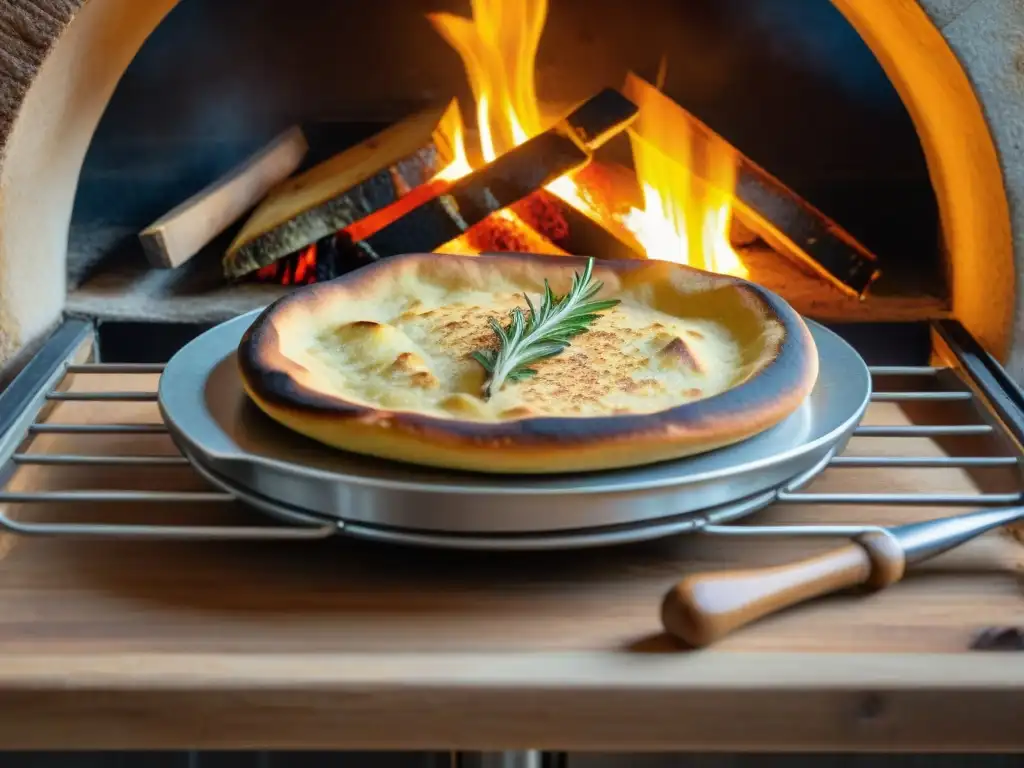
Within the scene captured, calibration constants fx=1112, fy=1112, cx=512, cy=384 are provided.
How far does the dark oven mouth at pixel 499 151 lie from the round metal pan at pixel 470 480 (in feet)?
2.32

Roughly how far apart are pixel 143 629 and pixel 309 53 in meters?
1.36

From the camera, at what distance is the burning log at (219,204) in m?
1.75

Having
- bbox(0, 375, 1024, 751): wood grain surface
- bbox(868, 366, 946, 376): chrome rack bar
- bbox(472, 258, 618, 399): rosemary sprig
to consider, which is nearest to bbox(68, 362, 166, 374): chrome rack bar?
bbox(0, 375, 1024, 751): wood grain surface

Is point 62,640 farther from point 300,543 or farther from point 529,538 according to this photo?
point 529,538

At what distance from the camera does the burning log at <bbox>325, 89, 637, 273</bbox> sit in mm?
1761

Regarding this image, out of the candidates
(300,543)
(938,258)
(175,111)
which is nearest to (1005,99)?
(938,258)

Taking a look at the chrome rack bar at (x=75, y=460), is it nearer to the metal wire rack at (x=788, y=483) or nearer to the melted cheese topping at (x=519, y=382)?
the metal wire rack at (x=788, y=483)

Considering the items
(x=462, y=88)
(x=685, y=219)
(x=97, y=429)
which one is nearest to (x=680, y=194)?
(x=685, y=219)

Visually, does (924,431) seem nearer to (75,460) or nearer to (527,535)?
(527,535)

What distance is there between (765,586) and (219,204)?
128 cm

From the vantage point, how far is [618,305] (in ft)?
4.38

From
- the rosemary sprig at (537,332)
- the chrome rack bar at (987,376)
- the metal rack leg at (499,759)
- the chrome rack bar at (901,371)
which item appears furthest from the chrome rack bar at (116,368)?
the chrome rack bar at (987,376)

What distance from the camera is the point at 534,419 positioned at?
0.95 meters

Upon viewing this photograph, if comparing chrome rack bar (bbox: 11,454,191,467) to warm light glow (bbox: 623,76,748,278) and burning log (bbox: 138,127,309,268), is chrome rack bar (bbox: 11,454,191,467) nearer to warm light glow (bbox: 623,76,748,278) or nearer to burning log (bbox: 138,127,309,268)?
burning log (bbox: 138,127,309,268)
